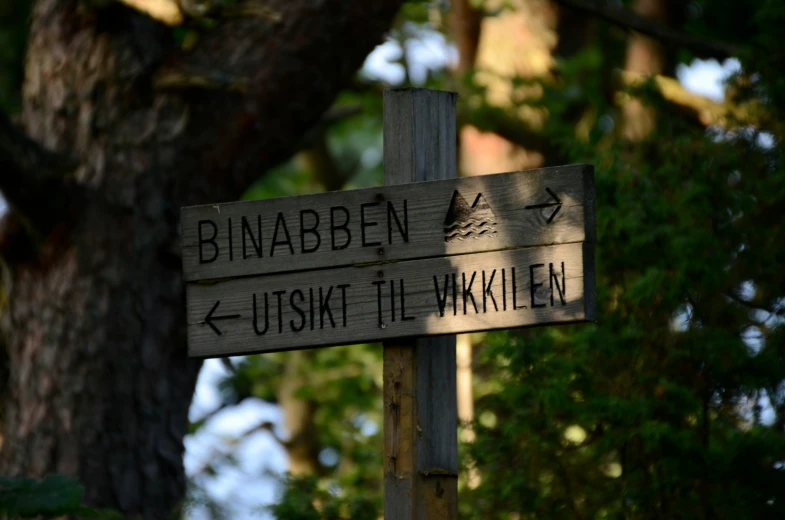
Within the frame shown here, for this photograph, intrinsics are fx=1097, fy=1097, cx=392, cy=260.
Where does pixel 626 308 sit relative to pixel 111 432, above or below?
above

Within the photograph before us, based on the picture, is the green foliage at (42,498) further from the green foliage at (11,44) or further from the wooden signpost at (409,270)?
the green foliage at (11,44)

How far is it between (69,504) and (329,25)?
9.45 feet

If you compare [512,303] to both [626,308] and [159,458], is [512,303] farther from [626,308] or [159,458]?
[159,458]

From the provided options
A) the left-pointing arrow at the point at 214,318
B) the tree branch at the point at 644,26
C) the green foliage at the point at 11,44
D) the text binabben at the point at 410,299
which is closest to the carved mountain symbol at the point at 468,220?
the text binabben at the point at 410,299

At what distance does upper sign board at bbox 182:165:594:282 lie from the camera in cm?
292

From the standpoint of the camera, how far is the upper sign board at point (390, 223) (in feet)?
9.58

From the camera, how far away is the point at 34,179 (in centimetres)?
518

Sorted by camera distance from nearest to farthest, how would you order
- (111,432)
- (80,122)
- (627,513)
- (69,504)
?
(69,504) → (627,513) → (111,432) → (80,122)

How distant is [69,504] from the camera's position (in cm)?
408

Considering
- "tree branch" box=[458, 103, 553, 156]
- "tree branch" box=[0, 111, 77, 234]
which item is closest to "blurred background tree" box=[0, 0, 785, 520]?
"tree branch" box=[0, 111, 77, 234]

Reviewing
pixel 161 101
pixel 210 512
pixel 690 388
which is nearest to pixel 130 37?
pixel 161 101

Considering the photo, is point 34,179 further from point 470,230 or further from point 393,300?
point 470,230

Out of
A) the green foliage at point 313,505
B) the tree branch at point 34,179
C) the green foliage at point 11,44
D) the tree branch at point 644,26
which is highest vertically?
the green foliage at point 11,44

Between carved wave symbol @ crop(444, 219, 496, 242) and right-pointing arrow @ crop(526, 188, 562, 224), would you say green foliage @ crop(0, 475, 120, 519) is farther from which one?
right-pointing arrow @ crop(526, 188, 562, 224)
